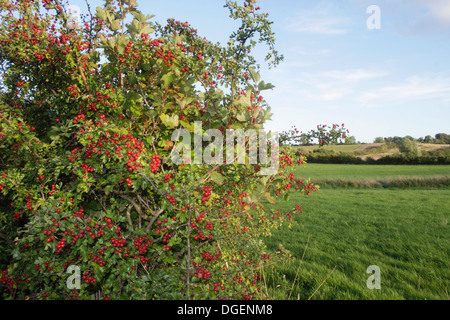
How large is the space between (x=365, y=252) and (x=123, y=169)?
24.3ft

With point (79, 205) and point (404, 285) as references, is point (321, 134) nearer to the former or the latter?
point (79, 205)

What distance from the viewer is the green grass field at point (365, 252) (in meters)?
5.14

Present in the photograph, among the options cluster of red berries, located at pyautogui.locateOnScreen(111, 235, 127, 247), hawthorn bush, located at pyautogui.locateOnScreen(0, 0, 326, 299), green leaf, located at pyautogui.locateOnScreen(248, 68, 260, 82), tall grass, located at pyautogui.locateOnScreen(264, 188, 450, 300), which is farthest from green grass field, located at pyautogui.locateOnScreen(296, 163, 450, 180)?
cluster of red berries, located at pyautogui.locateOnScreen(111, 235, 127, 247)

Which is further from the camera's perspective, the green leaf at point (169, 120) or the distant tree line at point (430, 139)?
the distant tree line at point (430, 139)

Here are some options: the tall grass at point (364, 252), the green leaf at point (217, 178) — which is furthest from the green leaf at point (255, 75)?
the tall grass at point (364, 252)

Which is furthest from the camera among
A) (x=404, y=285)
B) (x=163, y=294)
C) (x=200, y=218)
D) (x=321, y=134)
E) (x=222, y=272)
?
(x=404, y=285)

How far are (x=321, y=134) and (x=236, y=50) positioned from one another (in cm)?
164

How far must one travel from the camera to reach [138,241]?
269 centimetres

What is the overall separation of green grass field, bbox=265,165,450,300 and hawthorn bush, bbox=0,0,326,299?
5.58 feet

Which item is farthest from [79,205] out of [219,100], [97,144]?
[219,100]

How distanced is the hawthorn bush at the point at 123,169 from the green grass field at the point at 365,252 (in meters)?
1.70

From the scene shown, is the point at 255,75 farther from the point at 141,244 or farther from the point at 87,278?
the point at 87,278

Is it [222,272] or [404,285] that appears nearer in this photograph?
[222,272]

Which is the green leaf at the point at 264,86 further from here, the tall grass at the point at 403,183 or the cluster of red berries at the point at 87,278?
the tall grass at the point at 403,183
